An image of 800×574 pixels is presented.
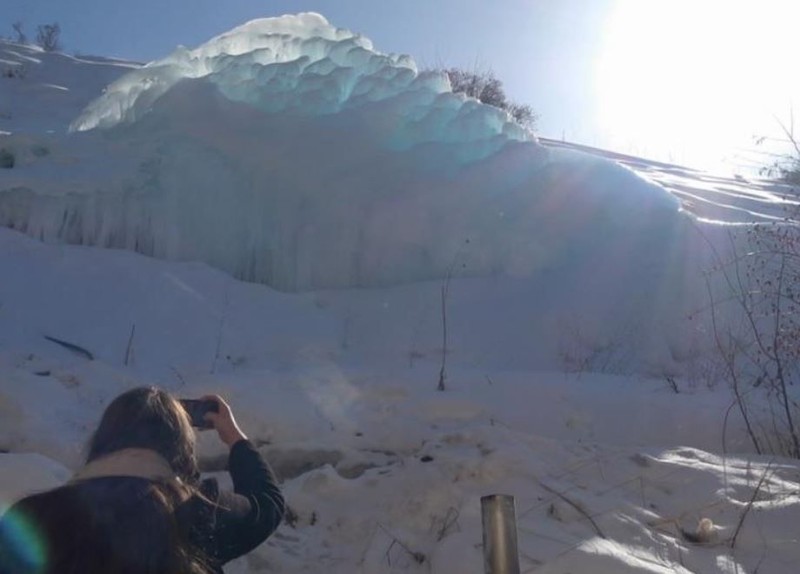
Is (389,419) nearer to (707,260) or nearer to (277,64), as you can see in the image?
(707,260)

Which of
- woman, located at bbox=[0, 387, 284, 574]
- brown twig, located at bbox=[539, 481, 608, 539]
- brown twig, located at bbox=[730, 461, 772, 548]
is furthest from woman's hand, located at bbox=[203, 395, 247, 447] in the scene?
brown twig, located at bbox=[730, 461, 772, 548]

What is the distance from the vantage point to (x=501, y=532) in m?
2.61

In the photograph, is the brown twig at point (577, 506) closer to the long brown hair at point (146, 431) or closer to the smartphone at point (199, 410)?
the smartphone at point (199, 410)

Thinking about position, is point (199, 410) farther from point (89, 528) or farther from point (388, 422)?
point (388, 422)

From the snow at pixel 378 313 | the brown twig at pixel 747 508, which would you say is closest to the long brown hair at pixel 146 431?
the snow at pixel 378 313

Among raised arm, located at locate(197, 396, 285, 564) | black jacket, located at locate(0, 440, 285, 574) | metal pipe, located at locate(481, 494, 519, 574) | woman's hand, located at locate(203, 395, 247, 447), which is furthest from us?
woman's hand, located at locate(203, 395, 247, 447)

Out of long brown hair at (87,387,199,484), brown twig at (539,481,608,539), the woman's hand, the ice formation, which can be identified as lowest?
brown twig at (539,481,608,539)

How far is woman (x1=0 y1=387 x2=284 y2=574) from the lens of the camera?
2199 mm

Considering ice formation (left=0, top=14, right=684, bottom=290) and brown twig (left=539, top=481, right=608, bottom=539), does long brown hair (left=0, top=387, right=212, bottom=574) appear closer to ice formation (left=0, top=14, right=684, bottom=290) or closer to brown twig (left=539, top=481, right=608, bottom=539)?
brown twig (left=539, top=481, right=608, bottom=539)

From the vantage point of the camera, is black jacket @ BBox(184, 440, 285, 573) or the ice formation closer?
black jacket @ BBox(184, 440, 285, 573)

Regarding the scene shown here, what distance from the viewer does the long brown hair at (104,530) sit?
2186 mm

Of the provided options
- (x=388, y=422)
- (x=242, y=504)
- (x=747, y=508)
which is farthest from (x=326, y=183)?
(x=242, y=504)

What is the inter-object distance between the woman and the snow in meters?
1.20

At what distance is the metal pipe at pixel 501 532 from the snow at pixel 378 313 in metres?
0.72
